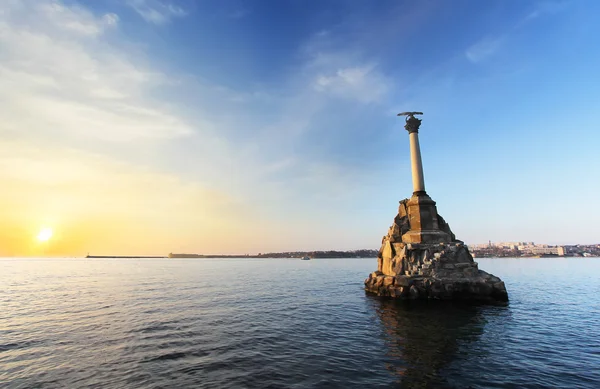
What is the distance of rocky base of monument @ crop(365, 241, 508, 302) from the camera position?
1251 inches

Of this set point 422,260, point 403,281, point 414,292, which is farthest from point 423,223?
point 414,292

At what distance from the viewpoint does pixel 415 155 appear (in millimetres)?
41562

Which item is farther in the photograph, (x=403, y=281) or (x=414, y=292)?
(x=403, y=281)

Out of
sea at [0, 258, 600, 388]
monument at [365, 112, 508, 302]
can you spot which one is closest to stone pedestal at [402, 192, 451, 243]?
monument at [365, 112, 508, 302]

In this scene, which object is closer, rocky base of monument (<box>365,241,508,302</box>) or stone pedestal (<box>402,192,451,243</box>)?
rocky base of monument (<box>365,241,508,302</box>)

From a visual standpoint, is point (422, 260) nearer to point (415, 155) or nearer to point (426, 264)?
point (426, 264)

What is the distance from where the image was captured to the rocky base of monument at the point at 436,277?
31.8 metres

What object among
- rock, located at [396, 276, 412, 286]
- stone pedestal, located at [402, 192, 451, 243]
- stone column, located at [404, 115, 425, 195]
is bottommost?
rock, located at [396, 276, 412, 286]

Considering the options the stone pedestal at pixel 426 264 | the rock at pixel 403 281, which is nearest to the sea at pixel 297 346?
the stone pedestal at pixel 426 264

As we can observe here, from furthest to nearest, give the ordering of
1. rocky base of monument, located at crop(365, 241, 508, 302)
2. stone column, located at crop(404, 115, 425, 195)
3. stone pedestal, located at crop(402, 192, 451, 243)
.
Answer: stone column, located at crop(404, 115, 425, 195)
stone pedestal, located at crop(402, 192, 451, 243)
rocky base of monument, located at crop(365, 241, 508, 302)

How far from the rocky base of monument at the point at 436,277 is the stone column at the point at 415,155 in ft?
28.8

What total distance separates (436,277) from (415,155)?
57.7ft

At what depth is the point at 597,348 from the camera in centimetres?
1580

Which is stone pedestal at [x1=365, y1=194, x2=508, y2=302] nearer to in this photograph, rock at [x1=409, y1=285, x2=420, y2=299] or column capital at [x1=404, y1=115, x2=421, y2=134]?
rock at [x1=409, y1=285, x2=420, y2=299]
